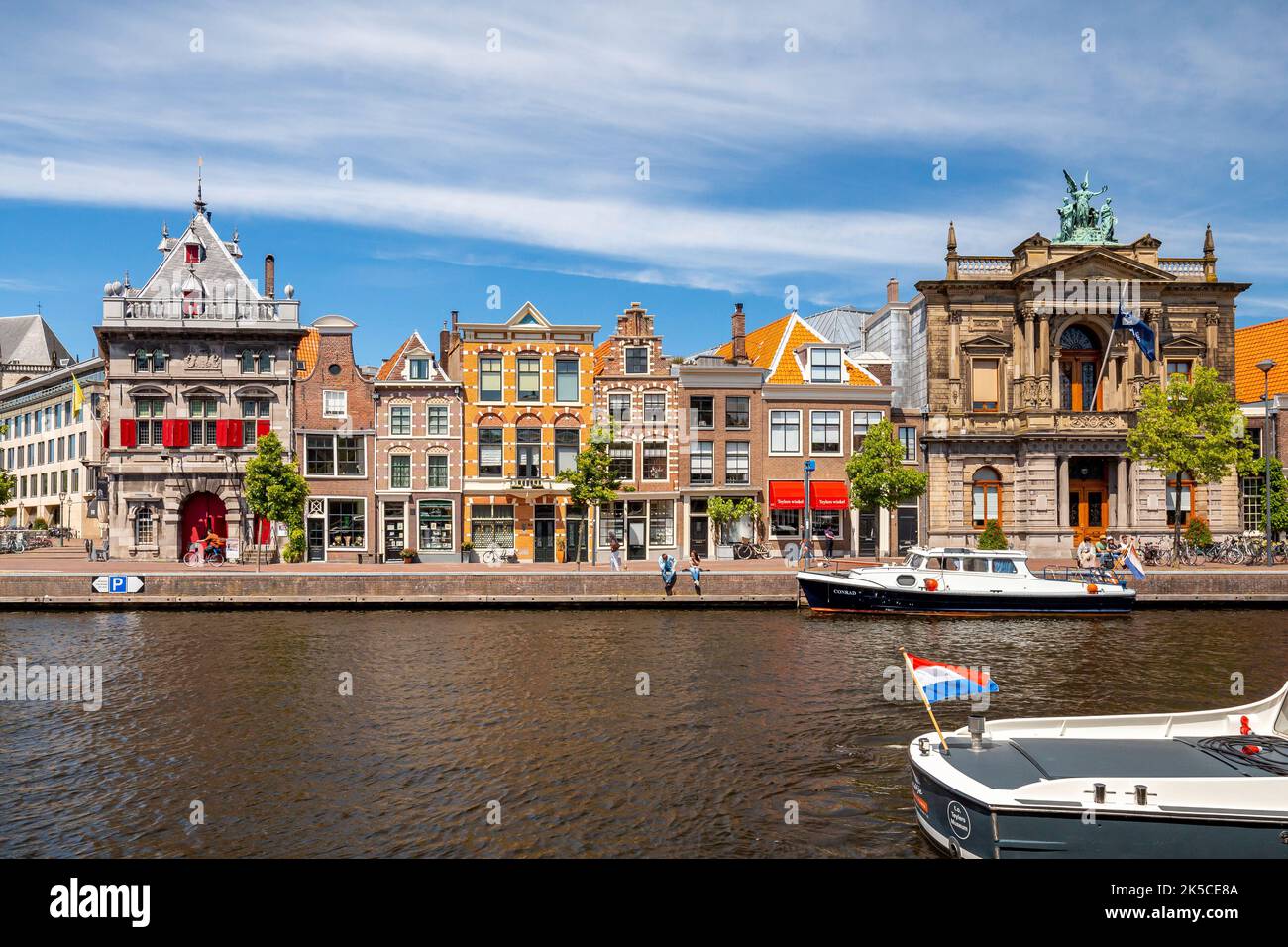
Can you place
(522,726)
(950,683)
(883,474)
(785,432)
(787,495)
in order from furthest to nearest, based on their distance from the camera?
(785,432) → (787,495) → (883,474) → (522,726) → (950,683)

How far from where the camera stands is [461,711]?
1812 cm

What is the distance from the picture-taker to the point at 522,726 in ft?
55.9

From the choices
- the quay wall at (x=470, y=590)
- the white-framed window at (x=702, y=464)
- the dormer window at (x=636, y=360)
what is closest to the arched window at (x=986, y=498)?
the quay wall at (x=470, y=590)

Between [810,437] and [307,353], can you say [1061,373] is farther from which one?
[307,353]

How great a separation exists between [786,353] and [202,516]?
34.2 metres

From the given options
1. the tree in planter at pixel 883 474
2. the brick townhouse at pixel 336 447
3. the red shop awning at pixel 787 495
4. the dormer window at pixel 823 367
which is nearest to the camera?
the tree in planter at pixel 883 474

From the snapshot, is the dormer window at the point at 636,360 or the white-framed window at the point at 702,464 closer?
the dormer window at the point at 636,360

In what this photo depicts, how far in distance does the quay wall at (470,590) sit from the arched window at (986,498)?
47.2 feet

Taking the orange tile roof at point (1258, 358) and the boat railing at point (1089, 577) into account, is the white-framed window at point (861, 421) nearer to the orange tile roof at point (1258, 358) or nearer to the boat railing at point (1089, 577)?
the boat railing at point (1089, 577)

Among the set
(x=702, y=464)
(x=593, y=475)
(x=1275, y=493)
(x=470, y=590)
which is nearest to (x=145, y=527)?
(x=470, y=590)

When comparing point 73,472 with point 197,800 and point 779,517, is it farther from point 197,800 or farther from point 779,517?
point 197,800

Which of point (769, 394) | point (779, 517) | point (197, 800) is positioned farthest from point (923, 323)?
point (197, 800)

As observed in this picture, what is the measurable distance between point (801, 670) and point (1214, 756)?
11908mm

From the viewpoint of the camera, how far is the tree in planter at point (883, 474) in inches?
1652
